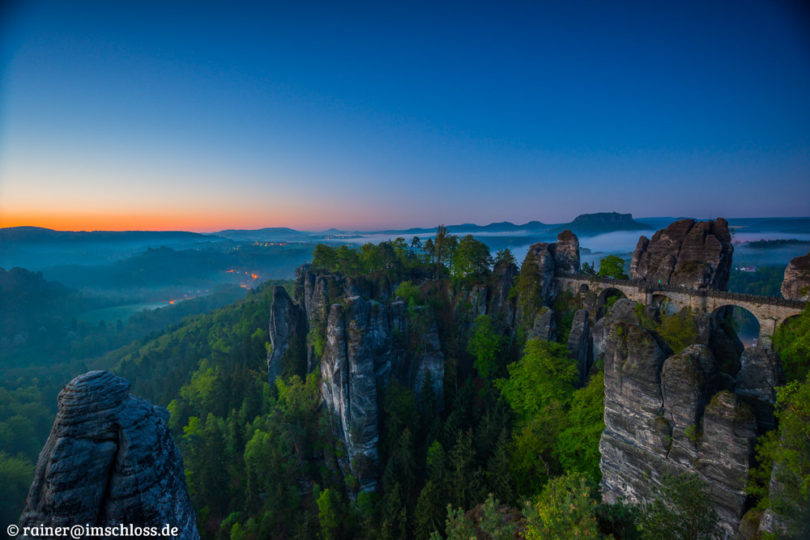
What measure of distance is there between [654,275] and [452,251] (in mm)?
21293

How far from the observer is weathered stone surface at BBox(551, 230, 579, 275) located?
33.0 m

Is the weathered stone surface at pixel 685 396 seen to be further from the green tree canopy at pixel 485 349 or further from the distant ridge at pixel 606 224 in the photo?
the distant ridge at pixel 606 224

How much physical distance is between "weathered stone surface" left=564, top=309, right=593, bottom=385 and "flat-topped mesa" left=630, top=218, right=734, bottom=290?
28.2ft

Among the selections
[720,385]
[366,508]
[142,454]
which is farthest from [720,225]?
[142,454]

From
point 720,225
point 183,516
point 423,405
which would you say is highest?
point 720,225

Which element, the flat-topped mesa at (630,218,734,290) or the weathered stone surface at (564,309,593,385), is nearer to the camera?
the flat-topped mesa at (630,218,734,290)

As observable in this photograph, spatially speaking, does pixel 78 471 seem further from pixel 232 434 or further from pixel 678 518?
pixel 232 434

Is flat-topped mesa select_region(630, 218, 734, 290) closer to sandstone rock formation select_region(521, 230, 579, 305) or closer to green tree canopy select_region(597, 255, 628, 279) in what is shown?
green tree canopy select_region(597, 255, 628, 279)

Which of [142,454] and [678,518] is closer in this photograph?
[142,454]

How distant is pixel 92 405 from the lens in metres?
5.45

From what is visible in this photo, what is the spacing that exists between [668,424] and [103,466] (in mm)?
18638

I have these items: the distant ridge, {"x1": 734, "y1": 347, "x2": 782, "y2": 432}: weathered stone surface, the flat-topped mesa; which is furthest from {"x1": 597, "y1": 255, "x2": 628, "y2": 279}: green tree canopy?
the distant ridge

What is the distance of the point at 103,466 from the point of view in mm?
5301

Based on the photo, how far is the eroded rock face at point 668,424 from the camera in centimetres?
1144
